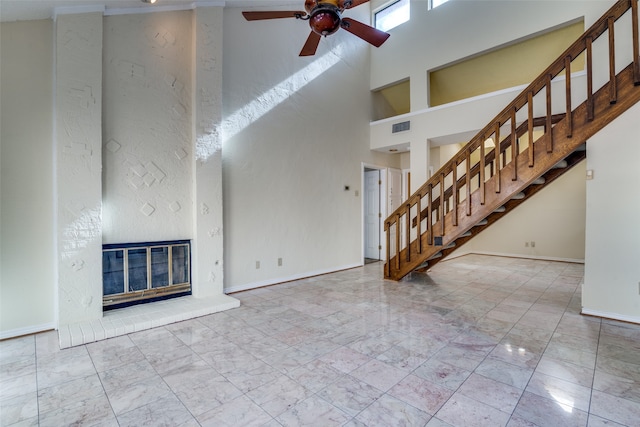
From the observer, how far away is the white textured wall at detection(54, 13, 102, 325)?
298 cm

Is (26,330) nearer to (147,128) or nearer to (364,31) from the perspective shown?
(147,128)

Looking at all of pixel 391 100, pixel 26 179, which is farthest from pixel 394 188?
pixel 26 179

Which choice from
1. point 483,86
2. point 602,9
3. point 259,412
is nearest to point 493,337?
point 259,412

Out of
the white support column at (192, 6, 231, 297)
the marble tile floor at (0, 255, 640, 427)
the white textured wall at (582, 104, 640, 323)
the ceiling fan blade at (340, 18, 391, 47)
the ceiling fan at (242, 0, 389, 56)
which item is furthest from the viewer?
the white support column at (192, 6, 231, 297)

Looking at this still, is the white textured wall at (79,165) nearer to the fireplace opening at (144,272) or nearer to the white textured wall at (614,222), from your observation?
the fireplace opening at (144,272)

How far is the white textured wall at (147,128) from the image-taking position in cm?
337

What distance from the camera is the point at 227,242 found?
4.30 meters

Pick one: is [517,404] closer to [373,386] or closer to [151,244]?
[373,386]

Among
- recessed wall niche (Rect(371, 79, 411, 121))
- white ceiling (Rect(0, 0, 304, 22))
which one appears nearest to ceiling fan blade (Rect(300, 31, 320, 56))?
white ceiling (Rect(0, 0, 304, 22))

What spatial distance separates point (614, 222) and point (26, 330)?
19.8 ft

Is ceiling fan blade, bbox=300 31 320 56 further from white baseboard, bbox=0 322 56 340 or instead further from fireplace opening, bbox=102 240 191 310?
white baseboard, bbox=0 322 56 340

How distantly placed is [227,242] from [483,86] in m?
6.02

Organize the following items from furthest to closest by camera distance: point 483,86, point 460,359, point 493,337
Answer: point 483,86
point 493,337
point 460,359

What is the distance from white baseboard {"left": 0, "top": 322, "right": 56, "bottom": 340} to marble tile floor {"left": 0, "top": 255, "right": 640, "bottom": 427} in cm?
9
